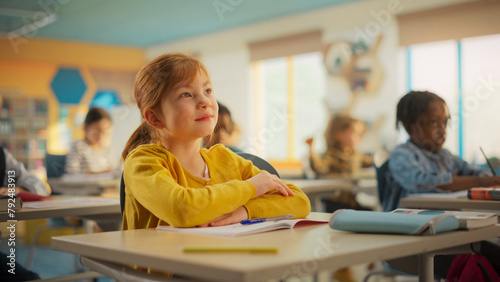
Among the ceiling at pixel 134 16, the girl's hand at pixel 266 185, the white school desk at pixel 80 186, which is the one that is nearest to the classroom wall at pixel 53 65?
the ceiling at pixel 134 16

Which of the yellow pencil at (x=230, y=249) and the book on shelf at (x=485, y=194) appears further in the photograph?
the book on shelf at (x=485, y=194)

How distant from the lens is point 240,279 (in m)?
0.67

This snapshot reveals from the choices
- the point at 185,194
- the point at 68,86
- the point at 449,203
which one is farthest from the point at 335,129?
the point at 68,86

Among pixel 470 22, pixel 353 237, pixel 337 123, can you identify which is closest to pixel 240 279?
pixel 353 237

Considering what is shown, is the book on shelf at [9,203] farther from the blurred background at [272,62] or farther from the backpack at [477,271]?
the blurred background at [272,62]

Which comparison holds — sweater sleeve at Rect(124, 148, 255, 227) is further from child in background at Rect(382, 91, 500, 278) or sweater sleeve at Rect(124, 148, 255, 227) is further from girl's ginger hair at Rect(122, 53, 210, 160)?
child in background at Rect(382, 91, 500, 278)

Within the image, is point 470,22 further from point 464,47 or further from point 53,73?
point 53,73

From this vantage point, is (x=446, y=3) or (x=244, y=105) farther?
(x=244, y=105)

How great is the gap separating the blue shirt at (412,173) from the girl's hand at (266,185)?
3.49ft

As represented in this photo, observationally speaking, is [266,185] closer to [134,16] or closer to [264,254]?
[264,254]

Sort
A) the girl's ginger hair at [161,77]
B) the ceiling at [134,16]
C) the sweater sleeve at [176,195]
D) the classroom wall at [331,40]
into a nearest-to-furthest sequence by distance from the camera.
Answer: the sweater sleeve at [176,195], the girl's ginger hair at [161,77], the classroom wall at [331,40], the ceiling at [134,16]

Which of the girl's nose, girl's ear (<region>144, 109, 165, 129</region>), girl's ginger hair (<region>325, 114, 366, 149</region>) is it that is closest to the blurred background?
girl's ginger hair (<region>325, 114, 366, 149</region>)

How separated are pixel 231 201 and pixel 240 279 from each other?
19.4 inches

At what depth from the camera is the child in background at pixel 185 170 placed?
3.70ft
